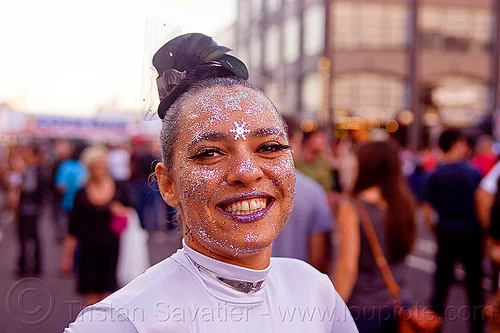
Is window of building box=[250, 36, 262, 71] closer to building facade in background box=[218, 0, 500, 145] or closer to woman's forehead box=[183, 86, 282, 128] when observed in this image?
building facade in background box=[218, 0, 500, 145]

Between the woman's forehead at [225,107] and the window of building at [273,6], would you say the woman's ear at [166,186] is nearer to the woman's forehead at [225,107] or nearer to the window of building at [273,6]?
the woman's forehead at [225,107]

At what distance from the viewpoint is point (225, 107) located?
136 cm

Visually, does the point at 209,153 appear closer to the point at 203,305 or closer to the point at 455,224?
the point at 203,305

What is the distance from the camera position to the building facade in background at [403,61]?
101 feet

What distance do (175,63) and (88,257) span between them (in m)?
3.87

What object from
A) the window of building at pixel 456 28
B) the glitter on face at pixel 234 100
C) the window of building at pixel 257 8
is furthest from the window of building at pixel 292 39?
the glitter on face at pixel 234 100

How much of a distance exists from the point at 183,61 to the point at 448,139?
4.35 metres

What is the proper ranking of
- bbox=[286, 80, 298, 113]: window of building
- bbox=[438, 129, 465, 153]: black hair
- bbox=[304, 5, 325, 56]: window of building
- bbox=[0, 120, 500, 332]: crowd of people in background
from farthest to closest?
bbox=[286, 80, 298, 113]: window of building < bbox=[304, 5, 325, 56]: window of building < bbox=[438, 129, 465, 153]: black hair < bbox=[0, 120, 500, 332]: crowd of people in background

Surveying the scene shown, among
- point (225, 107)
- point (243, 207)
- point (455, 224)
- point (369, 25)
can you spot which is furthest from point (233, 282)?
point (369, 25)

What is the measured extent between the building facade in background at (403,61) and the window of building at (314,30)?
6cm

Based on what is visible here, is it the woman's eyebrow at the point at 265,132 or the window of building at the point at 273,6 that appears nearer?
the woman's eyebrow at the point at 265,132

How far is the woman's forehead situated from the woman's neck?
1.01ft

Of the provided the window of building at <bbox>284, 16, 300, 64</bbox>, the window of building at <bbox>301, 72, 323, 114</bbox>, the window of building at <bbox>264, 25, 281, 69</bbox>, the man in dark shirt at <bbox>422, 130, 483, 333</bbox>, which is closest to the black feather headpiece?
the man in dark shirt at <bbox>422, 130, 483, 333</bbox>

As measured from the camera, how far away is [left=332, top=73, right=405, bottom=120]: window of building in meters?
31.0
